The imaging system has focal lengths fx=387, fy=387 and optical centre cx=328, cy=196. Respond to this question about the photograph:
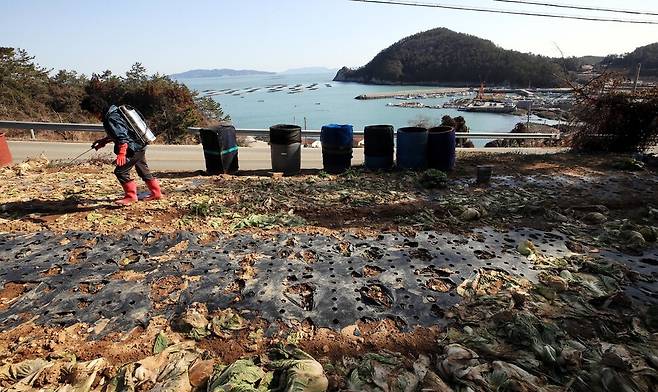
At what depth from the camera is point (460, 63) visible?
12594 centimetres

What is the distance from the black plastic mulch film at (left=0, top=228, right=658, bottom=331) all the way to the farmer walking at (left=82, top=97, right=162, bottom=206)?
4.28ft

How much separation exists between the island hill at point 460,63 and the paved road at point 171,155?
98914 millimetres

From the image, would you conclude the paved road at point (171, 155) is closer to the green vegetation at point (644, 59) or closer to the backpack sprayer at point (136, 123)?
the backpack sprayer at point (136, 123)

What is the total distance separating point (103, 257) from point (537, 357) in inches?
187

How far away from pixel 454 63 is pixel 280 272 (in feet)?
451

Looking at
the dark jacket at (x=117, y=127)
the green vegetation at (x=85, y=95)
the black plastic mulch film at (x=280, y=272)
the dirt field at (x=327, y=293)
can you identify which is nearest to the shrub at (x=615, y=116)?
the dirt field at (x=327, y=293)

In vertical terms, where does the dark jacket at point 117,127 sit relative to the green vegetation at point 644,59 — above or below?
below

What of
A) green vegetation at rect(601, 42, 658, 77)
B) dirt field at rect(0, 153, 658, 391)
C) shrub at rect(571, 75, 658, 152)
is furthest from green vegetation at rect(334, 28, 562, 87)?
dirt field at rect(0, 153, 658, 391)

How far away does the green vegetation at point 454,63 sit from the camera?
359 feet

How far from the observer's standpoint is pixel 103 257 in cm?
475

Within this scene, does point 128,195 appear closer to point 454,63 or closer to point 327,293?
point 327,293

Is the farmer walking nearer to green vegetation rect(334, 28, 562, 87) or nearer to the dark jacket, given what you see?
→ the dark jacket

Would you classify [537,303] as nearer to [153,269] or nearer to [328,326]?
[328,326]

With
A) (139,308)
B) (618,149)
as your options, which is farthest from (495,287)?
(618,149)
